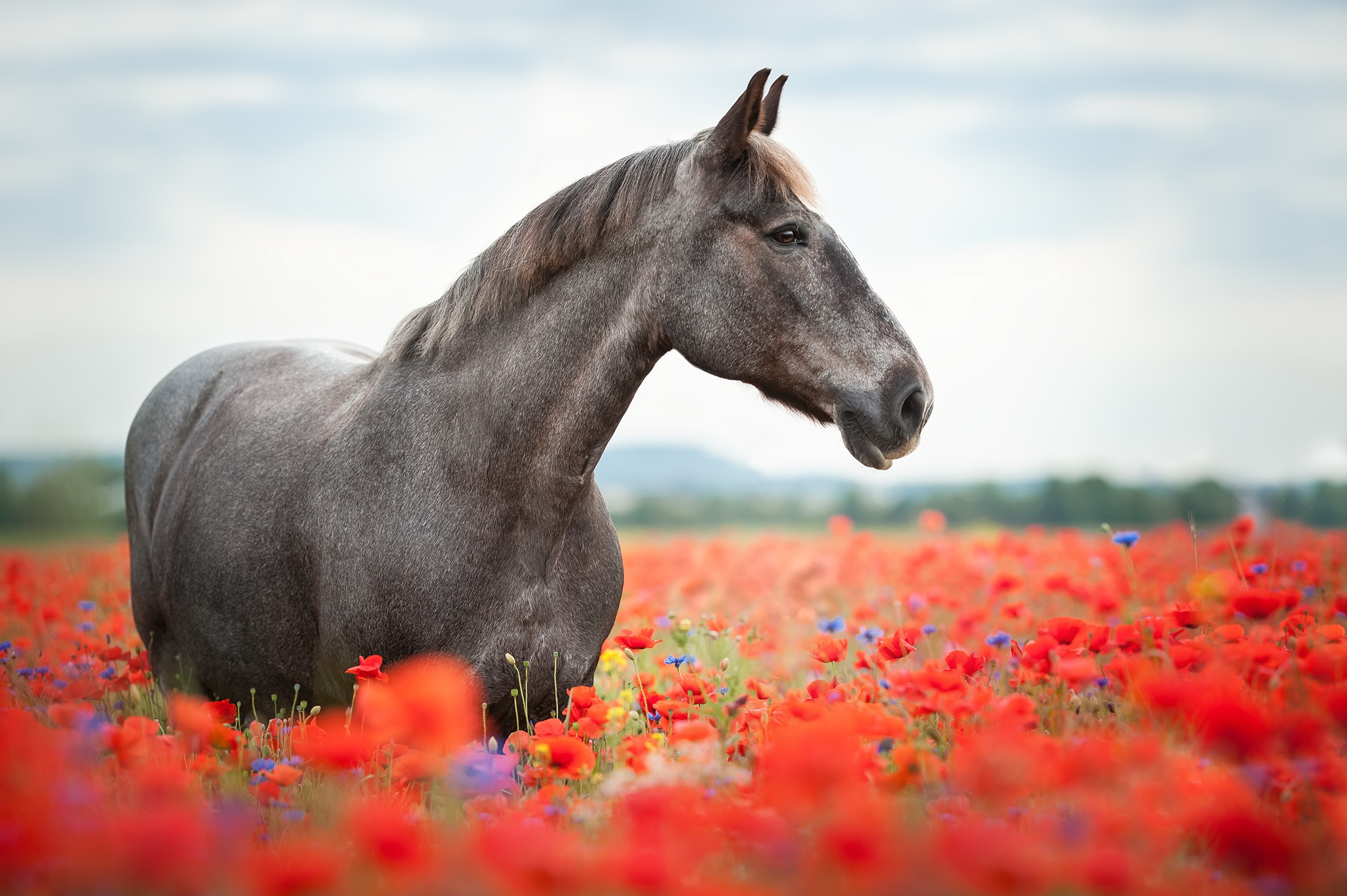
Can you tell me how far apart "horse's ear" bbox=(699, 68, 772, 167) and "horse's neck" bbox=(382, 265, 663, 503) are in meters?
0.49

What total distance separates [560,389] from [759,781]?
1657 millimetres

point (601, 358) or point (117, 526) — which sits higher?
point (601, 358)

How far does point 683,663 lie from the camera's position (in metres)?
3.47

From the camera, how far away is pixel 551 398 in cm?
320

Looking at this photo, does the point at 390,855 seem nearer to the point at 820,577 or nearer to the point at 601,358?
the point at 601,358

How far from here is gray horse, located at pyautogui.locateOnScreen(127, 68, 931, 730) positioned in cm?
302

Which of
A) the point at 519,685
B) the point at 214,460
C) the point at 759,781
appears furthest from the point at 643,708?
the point at 214,460

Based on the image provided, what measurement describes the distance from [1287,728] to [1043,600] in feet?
16.5

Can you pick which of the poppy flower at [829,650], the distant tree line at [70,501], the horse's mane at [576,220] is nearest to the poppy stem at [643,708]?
the poppy flower at [829,650]

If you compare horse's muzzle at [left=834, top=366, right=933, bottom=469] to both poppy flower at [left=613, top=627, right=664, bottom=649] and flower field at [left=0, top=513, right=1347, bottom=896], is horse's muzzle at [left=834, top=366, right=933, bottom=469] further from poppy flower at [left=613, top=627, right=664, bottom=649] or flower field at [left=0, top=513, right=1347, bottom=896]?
poppy flower at [left=613, top=627, right=664, bottom=649]

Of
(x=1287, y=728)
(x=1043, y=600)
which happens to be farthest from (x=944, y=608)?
(x=1287, y=728)

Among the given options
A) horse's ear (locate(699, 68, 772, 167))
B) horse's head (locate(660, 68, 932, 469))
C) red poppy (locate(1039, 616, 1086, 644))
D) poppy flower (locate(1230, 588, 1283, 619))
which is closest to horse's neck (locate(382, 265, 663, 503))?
horse's head (locate(660, 68, 932, 469))

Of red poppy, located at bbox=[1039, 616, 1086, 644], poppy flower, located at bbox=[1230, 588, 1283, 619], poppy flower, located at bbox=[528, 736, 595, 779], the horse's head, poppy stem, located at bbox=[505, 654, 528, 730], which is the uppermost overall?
the horse's head

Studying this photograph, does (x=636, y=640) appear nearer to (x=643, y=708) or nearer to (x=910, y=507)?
(x=643, y=708)
